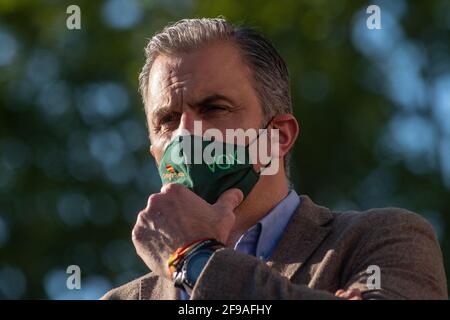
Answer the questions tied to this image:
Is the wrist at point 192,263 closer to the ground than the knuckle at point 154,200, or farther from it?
closer to the ground

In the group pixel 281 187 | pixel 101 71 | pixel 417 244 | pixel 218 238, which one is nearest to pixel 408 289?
pixel 417 244

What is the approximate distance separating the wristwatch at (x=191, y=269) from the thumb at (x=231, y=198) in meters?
0.44

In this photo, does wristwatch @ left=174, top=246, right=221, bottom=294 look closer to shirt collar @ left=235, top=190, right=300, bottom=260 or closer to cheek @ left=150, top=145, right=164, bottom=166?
shirt collar @ left=235, top=190, right=300, bottom=260

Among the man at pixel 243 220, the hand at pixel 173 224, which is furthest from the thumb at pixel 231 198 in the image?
the hand at pixel 173 224

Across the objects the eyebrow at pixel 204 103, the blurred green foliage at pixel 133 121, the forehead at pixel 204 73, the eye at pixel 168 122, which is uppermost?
the forehead at pixel 204 73

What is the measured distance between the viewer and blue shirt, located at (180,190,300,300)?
223 inches

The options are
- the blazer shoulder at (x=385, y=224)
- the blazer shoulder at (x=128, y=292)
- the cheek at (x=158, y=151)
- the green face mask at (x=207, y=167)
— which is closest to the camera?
the blazer shoulder at (x=385, y=224)

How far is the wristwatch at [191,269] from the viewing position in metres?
4.81

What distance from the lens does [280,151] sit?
6.19 metres

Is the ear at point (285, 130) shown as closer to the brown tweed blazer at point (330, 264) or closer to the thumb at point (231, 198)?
the brown tweed blazer at point (330, 264)

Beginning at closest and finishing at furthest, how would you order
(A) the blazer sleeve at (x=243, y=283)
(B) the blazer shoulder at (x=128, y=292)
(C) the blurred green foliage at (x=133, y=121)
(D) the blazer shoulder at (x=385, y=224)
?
(A) the blazer sleeve at (x=243, y=283), (D) the blazer shoulder at (x=385, y=224), (B) the blazer shoulder at (x=128, y=292), (C) the blurred green foliage at (x=133, y=121)

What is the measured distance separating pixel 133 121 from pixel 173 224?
46.7ft

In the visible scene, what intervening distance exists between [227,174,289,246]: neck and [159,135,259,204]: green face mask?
105 mm

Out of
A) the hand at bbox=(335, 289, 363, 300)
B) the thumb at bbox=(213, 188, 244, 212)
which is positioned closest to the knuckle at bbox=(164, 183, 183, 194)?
the thumb at bbox=(213, 188, 244, 212)
